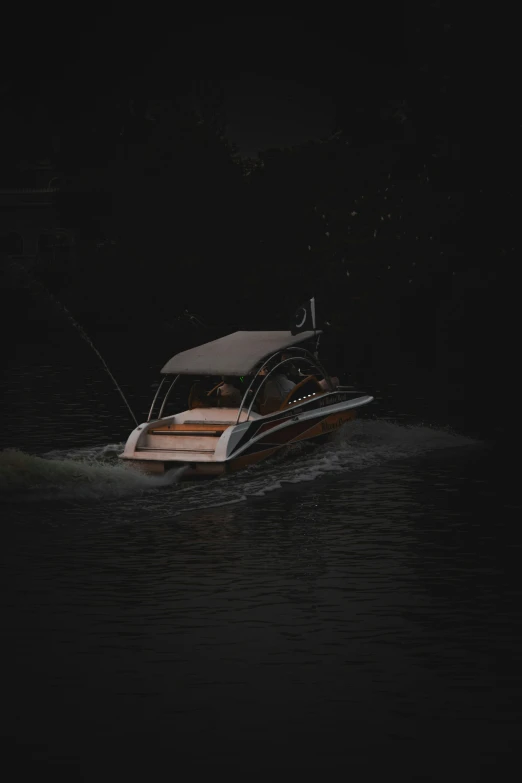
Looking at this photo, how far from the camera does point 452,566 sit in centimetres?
2059

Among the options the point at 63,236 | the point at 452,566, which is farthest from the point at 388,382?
the point at 63,236

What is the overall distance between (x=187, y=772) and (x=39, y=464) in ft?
45.9

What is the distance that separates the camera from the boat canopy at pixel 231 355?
29.1 m

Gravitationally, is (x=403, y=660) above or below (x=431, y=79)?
below

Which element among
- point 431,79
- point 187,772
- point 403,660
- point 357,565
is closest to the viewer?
point 187,772

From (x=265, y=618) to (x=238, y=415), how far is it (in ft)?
34.6

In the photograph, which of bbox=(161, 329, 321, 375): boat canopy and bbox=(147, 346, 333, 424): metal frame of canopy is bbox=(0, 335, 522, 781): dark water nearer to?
bbox=(147, 346, 333, 424): metal frame of canopy

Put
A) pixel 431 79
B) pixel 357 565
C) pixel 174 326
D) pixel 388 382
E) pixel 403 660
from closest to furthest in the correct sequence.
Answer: pixel 403 660 < pixel 357 565 < pixel 388 382 < pixel 431 79 < pixel 174 326

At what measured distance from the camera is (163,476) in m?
26.8

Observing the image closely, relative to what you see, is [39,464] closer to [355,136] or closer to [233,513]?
[233,513]

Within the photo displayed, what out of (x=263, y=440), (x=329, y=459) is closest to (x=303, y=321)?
(x=329, y=459)

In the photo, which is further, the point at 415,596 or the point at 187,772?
the point at 415,596

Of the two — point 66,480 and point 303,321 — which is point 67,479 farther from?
point 303,321

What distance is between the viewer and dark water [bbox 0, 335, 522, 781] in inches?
537
